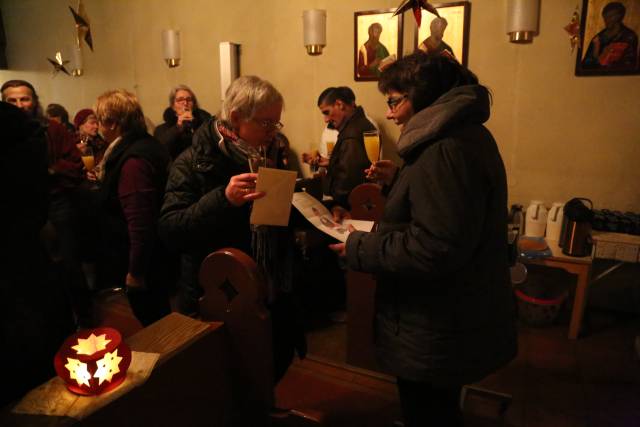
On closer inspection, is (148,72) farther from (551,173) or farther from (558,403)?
(558,403)

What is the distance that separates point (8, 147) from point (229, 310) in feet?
2.32

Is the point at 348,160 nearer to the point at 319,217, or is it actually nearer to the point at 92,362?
the point at 319,217

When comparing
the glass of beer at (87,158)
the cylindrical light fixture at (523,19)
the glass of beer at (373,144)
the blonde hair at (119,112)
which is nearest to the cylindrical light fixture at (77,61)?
the glass of beer at (87,158)

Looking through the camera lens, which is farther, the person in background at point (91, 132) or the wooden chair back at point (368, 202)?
the person in background at point (91, 132)

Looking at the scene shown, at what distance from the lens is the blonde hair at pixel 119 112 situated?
199 centimetres

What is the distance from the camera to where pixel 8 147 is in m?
1.01

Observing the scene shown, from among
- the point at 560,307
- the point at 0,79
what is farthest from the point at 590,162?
the point at 0,79

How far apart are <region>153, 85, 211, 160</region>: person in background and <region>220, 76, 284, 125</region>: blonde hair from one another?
2.18 meters

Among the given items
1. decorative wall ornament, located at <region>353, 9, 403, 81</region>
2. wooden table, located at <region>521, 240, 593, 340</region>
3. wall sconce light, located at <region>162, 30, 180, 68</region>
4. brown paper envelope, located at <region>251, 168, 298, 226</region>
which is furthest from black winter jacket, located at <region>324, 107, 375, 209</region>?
wall sconce light, located at <region>162, 30, 180, 68</region>

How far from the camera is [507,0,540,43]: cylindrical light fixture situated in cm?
311

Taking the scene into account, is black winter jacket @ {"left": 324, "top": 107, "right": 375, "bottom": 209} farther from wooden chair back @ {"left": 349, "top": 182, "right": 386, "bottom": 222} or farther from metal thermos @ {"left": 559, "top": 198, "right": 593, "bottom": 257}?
metal thermos @ {"left": 559, "top": 198, "right": 593, "bottom": 257}

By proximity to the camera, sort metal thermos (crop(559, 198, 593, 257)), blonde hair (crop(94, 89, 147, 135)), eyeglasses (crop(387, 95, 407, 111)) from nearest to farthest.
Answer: eyeglasses (crop(387, 95, 407, 111)), blonde hair (crop(94, 89, 147, 135)), metal thermos (crop(559, 198, 593, 257))

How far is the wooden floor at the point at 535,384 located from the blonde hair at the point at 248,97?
1437 millimetres

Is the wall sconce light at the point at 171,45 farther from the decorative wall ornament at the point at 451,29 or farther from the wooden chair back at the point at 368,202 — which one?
the wooden chair back at the point at 368,202
